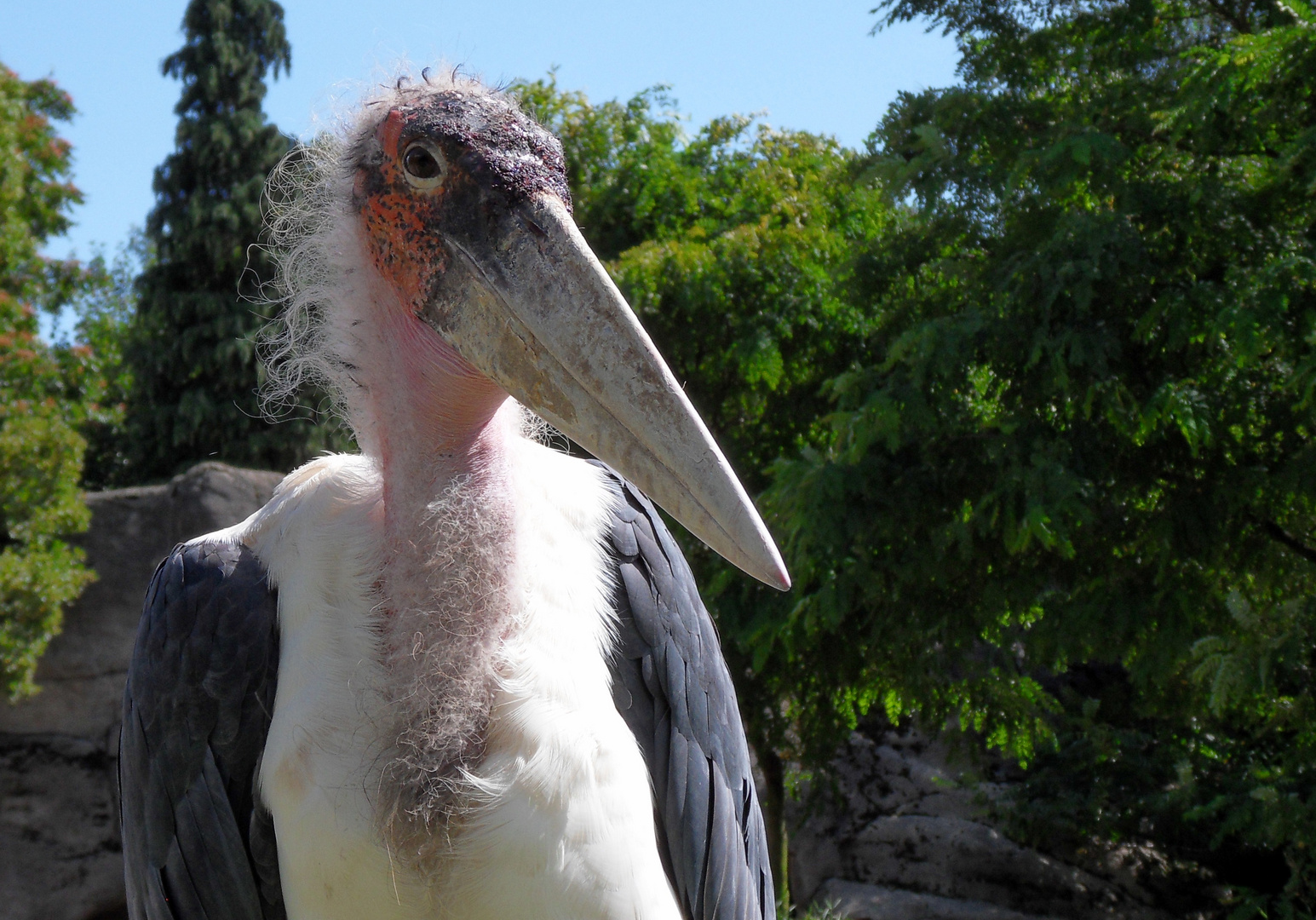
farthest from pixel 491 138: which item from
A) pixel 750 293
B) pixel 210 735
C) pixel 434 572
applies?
pixel 750 293

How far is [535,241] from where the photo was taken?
166 centimetres

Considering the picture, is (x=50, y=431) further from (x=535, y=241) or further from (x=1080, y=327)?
(x=535, y=241)

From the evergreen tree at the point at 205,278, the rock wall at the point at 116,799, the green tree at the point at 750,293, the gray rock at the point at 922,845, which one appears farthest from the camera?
the evergreen tree at the point at 205,278

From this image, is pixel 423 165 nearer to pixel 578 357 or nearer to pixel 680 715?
pixel 578 357

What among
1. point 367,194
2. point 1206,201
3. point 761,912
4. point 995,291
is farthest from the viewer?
point 995,291

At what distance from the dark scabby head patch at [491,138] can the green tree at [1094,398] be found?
348cm

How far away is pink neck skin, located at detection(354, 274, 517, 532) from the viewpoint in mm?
1780

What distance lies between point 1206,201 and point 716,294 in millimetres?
3100

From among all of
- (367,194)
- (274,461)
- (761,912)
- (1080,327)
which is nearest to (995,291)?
(1080,327)

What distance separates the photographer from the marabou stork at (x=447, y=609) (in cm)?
166

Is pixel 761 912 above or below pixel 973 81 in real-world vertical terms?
below

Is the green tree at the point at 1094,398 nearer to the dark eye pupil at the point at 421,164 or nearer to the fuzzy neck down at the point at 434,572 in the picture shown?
the fuzzy neck down at the point at 434,572

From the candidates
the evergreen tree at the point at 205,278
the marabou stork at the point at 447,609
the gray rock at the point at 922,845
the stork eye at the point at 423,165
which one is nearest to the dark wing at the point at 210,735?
the marabou stork at the point at 447,609

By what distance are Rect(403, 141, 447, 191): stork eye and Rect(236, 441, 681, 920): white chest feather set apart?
18.7 inches
